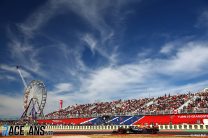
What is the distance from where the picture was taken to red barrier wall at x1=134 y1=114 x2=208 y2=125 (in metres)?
58.4

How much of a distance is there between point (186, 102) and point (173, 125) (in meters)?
11.3

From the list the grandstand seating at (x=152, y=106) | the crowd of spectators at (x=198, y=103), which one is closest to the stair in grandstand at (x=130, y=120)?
the grandstand seating at (x=152, y=106)

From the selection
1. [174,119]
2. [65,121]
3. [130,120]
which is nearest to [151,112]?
[130,120]

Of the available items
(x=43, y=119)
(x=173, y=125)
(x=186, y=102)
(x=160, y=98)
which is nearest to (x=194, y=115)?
(x=173, y=125)

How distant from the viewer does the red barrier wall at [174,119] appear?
2298 inches

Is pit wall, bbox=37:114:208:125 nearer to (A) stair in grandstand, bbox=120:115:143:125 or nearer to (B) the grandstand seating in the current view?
(A) stair in grandstand, bbox=120:115:143:125

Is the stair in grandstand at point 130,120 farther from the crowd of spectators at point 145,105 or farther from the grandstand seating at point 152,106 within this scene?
the crowd of spectators at point 145,105

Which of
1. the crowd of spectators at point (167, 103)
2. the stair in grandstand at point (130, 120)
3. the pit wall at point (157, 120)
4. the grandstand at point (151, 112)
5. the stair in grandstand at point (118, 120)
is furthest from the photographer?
the stair in grandstand at point (118, 120)

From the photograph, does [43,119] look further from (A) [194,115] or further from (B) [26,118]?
(A) [194,115]

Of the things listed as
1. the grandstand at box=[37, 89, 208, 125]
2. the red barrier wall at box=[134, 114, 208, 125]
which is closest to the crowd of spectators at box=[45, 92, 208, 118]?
the grandstand at box=[37, 89, 208, 125]

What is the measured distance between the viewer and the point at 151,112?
228ft

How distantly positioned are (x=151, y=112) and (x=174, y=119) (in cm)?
774

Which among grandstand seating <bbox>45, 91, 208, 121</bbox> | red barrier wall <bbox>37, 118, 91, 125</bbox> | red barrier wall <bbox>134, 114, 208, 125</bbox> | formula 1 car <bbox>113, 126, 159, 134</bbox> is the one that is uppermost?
grandstand seating <bbox>45, 91, 208, 121</bbox>

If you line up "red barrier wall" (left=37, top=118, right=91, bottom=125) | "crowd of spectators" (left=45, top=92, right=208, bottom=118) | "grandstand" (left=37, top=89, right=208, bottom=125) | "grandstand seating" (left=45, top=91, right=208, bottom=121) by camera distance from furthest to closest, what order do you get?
"red barrier wall" (left=37, top=118, right=91, bottom=125) < "crowd of spectators" (left=45, top=92, right=208, bottom=118) < "grandstand seating" (left=45, top=91, right=208, bottom=121) < "grandstand" (left=37, top=89, right=208, bottom=125)
